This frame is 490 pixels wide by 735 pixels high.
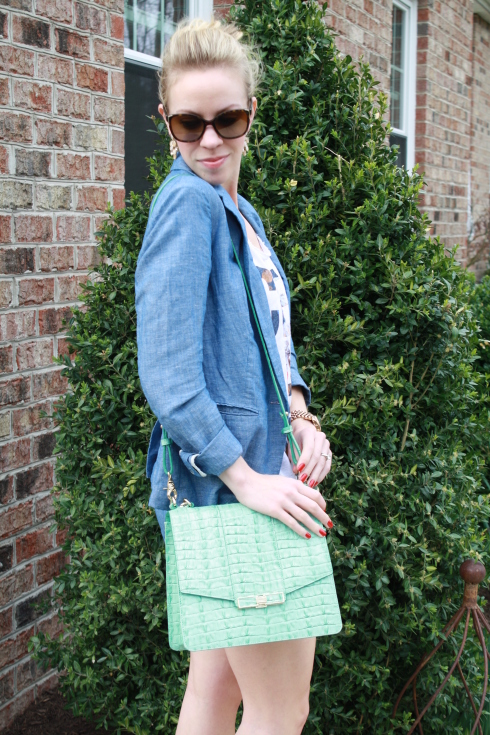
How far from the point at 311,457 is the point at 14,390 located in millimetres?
1572

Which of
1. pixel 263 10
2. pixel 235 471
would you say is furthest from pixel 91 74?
pixel 235 471

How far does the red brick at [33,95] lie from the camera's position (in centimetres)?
275

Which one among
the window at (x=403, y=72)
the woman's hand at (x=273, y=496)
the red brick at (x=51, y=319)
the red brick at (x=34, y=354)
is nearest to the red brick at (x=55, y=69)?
the red brick at (x=51, y=319)

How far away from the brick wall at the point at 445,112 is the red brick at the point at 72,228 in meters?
3.96

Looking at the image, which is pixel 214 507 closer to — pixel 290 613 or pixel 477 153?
pixel 290 613

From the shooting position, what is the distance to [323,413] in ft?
7.59

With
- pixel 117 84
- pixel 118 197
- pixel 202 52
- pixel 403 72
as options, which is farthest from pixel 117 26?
pixel 403 72

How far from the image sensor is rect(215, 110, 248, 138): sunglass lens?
1559 mm

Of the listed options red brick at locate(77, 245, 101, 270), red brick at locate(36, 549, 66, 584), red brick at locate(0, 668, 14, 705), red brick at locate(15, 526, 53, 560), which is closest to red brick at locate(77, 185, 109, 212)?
red brick at locate(77, 245, 101, 270)

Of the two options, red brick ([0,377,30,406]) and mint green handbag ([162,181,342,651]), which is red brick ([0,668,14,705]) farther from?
mint green handbag ([162,181,342,651])

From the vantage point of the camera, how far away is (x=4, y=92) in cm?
269

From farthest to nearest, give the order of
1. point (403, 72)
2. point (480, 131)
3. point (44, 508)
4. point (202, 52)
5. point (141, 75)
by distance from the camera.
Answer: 1. point (480, 131)
2. point (403, 72)
3. point (141, 75)
4. point (44, 508)
5. point (202, 52)

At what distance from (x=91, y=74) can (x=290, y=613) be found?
2.56 m

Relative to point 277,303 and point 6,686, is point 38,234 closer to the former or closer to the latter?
point 277,303
